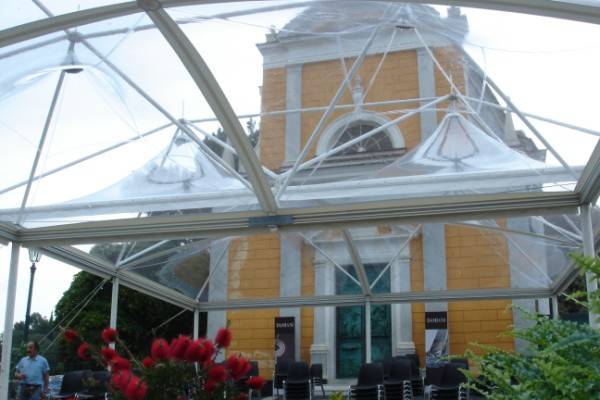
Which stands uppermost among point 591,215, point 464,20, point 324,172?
point 464,20

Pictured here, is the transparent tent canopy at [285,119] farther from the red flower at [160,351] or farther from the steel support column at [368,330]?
the red flower at [160,351]

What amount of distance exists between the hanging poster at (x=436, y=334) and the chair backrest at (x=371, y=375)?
13.3 feet

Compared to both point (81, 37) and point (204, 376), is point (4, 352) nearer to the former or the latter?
point (81, 37)

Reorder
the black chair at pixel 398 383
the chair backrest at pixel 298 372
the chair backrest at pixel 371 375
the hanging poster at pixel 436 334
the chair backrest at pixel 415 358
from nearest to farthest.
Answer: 1. the chair backrest at pixel 371 375
2. the black chair at pixel 398 383
3. the chair backrest at pixel 298 372
4. the chair backrest at pixel 415 358
5. the hanging poster at pixel 436 334

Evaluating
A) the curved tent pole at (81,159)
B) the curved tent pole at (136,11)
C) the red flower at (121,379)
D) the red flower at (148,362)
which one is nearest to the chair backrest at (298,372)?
the curved tent pole at (81,159)

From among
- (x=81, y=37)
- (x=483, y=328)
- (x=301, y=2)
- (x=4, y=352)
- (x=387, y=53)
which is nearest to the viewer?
(x=301, y=2)

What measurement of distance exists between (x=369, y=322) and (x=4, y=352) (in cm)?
706

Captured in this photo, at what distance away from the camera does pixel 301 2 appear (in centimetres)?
621

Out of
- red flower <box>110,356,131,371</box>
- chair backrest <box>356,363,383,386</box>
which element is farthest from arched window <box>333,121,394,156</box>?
red flower <box>110,356,131,371</box>

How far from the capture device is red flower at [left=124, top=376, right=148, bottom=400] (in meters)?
2.09

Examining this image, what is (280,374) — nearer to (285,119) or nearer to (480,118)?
(285,119)

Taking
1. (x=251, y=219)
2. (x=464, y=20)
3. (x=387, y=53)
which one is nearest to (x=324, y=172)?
(x=251, y=219)

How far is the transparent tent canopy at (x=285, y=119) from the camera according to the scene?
21.5 feet

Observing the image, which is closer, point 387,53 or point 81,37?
point 81,37
